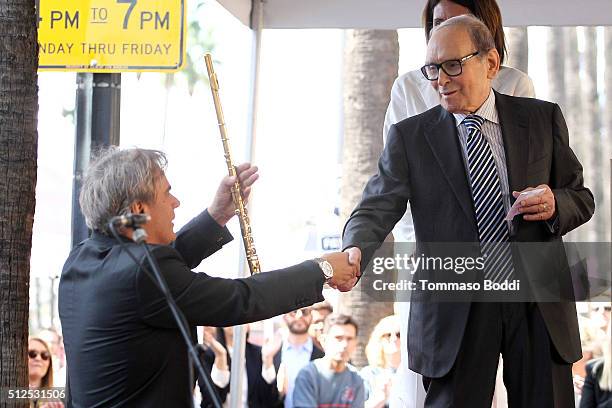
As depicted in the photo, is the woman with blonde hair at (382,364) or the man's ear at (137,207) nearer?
the man's ear at (137,207)

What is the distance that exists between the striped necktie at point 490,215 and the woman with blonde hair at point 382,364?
15.9 feet

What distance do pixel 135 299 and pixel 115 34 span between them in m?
2.44

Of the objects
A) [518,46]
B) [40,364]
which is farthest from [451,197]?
[518,46]

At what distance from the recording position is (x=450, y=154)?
393cm

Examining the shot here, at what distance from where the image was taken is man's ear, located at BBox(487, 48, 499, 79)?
3998mm

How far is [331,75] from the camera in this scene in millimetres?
14180

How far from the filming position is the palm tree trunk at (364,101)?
37.0ft

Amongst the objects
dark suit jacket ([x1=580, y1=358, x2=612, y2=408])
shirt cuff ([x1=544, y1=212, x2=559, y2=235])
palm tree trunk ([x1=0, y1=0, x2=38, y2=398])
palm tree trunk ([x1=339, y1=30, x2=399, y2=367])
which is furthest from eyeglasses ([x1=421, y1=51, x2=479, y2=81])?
palm tree trunk ([x1=339, y1=30, x2=399, y2=367])

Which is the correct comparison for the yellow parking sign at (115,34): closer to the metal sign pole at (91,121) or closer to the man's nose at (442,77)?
the metal sign pole at (91,121)

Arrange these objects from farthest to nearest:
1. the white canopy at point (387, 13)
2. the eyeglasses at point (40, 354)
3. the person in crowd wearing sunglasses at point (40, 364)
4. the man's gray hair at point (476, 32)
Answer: the eyeglasses at point (40, 354), the person in crowd wearing sunglasses at point (40, 364), the white canopy at point (387, 13), the man's gray hair at point (476, 32)

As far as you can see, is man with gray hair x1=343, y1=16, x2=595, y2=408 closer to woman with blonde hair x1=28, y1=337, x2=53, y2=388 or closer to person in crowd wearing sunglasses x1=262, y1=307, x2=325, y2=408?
woman with blonde hair x1=28, y1=337, x2=53, y2=388

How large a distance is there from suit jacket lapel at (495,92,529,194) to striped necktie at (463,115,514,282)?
0.07m

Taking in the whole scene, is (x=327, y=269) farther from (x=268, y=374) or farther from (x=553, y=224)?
(x=268, y=374)

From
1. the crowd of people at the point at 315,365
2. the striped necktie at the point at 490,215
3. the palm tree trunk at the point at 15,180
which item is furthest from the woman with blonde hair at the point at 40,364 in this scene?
the striped necktie at the point at 490,215
